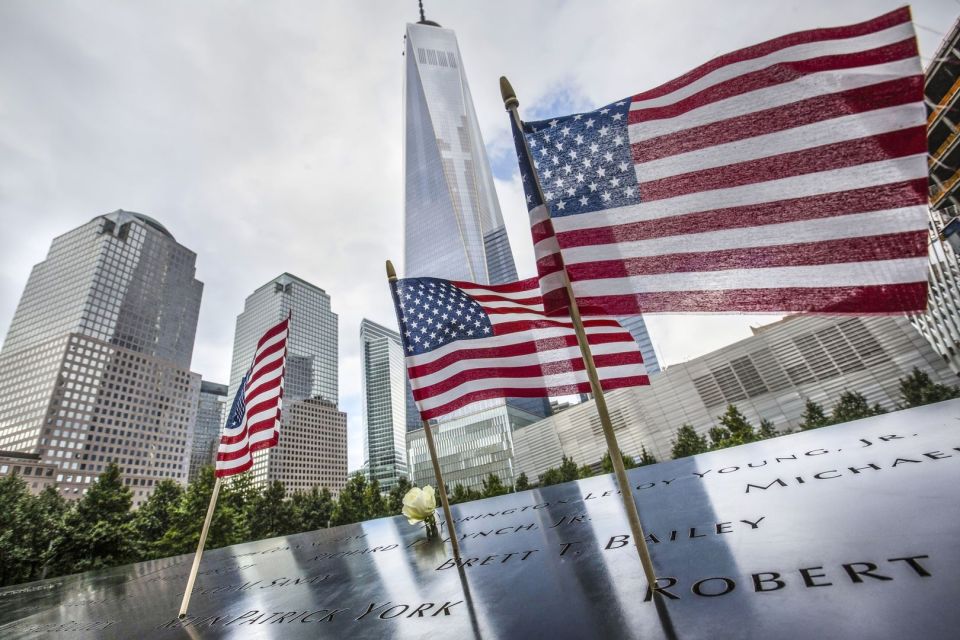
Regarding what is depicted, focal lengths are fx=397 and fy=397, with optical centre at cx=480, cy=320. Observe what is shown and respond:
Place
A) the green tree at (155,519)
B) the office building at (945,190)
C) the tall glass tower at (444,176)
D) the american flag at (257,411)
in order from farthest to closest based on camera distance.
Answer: the tall glass tower at (444,176), the green tree at (155,519), the office building at (945,190), the american flag at (257,411)

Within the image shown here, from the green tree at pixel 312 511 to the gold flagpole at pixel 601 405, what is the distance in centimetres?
5323

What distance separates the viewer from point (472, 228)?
14025 cm

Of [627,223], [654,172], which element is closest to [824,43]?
[654,172]

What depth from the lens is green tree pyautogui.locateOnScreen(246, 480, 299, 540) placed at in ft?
143

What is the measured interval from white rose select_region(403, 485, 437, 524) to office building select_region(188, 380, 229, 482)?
198m

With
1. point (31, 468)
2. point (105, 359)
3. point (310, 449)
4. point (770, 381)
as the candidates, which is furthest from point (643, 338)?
point (31, 468)

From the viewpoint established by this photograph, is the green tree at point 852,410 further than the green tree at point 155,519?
Yes

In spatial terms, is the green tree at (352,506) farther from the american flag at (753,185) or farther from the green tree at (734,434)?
the american flag at (753,185)

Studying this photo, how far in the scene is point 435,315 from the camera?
651 centimetres

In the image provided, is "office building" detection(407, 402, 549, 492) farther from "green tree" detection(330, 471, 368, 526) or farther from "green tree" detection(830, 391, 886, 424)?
"green tree" detection(830, 391, 886, 424)

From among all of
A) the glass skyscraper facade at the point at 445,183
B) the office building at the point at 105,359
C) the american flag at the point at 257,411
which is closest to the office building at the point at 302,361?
the office building at the point at 105,359

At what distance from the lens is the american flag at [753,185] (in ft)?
11.7

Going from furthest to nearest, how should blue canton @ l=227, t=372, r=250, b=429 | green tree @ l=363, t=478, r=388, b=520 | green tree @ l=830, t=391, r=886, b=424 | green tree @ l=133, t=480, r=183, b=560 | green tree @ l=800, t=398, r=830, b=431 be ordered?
1. green tree @ l=363, t=478, r=388, b=520
2. green tree @ l=830, t=391, r=886, b=424
3. green tree @ l=800, t=398, r=830, b=431
4. green tree @ l=133, t=480, r=183, b=560
5. blue canton @ l=227, t=372, r=250, b=429

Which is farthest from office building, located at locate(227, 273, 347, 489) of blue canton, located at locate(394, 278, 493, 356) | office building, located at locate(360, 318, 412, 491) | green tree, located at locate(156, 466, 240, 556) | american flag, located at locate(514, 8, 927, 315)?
american flag, located at locate(514, 8, 927, 315)
